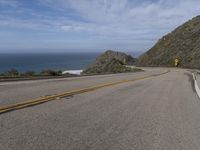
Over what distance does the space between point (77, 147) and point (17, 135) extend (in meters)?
Answer: 1.14

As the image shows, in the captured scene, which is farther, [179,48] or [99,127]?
[179,48]

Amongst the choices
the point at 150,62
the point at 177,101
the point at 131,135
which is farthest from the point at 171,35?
the point at 131,135

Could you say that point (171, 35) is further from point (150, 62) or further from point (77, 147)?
point (77, 147)

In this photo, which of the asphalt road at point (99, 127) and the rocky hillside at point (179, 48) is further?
the rocky hillside at point (179, 48)

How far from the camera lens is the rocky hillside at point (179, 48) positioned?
74.7 m

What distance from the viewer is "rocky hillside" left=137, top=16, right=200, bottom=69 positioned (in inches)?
2939

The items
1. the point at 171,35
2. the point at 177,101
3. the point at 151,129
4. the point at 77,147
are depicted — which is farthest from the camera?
the point at 171,35

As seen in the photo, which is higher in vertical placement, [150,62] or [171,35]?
[171,35]

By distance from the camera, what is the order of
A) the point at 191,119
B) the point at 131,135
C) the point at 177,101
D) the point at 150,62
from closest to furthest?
1. the point at 131,135
2. the point at 191,119
3. the point at 177,101
4. the point at 150,62

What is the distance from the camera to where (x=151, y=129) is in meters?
7.05

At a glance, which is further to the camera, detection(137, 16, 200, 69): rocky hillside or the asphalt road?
detection(137, 16, 200, 69): rocky hillside

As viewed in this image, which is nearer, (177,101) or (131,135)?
(131,135)

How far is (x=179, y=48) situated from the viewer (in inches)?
3216

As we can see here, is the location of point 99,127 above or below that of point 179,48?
below
